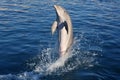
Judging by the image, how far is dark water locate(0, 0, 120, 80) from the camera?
39.8 feet

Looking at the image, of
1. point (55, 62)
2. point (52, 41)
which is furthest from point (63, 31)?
point (52, 41)

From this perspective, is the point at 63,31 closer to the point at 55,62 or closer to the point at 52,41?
the point at 55,62

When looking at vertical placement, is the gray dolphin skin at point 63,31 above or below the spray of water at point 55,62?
above

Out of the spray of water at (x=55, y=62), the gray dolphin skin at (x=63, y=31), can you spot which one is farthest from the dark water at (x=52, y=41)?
the gray dolphin skin at (x=63, y=31)

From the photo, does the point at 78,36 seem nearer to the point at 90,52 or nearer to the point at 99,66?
the point at 90,52

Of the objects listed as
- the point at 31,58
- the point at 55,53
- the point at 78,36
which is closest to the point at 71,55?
the point at 55,53

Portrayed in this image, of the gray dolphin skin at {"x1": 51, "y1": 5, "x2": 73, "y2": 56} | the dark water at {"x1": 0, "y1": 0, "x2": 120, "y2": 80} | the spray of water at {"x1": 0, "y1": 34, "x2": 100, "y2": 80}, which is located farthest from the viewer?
the gray dolphin skin at {"x1": 51, "y1": 5, "x2": 73, "y2": 56}

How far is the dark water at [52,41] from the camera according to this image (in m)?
12.1

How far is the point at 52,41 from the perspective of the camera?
616 inches

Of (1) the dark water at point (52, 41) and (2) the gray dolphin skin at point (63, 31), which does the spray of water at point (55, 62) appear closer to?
(1) the dark water at point (52, 41)

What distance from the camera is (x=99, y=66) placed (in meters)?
12.7

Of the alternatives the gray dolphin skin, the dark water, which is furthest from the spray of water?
the gray dolphin skin

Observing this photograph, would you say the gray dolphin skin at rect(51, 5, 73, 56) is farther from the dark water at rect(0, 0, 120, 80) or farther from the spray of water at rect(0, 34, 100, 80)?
the dark water at rect(0, 0, 120, 80)

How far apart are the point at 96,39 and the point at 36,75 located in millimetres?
5080
